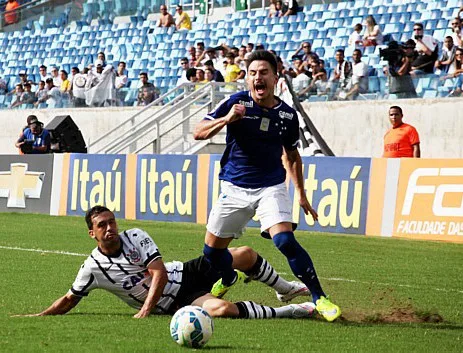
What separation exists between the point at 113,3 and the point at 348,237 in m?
19.5

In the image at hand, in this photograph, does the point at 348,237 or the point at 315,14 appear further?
the point at 315,14

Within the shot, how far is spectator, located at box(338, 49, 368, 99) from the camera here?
2227cm

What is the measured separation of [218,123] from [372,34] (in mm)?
17013

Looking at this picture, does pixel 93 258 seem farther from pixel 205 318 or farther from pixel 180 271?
pixel 205 318

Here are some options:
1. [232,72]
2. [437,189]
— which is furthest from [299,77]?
[437,189]

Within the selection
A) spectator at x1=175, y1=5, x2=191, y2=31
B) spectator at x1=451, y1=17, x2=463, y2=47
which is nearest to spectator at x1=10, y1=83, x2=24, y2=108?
spectator at x1=175, y1=5, x2=191, y2=31

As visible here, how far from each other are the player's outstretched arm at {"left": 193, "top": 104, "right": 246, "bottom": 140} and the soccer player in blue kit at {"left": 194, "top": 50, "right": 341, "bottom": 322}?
1 centimetres

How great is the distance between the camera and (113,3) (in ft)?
115

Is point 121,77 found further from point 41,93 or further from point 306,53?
point 306,53

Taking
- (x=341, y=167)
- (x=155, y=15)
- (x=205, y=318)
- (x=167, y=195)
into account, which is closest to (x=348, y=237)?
(x=341, y=167)

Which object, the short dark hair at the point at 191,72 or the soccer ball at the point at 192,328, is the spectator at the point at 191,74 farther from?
the soccer ball at the point at 192,328

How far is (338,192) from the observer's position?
58.8 ft

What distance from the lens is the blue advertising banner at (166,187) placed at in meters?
20.7

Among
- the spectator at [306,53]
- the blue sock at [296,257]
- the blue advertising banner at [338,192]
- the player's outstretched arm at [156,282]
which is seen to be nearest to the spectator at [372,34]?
the spectator at [306,53]
